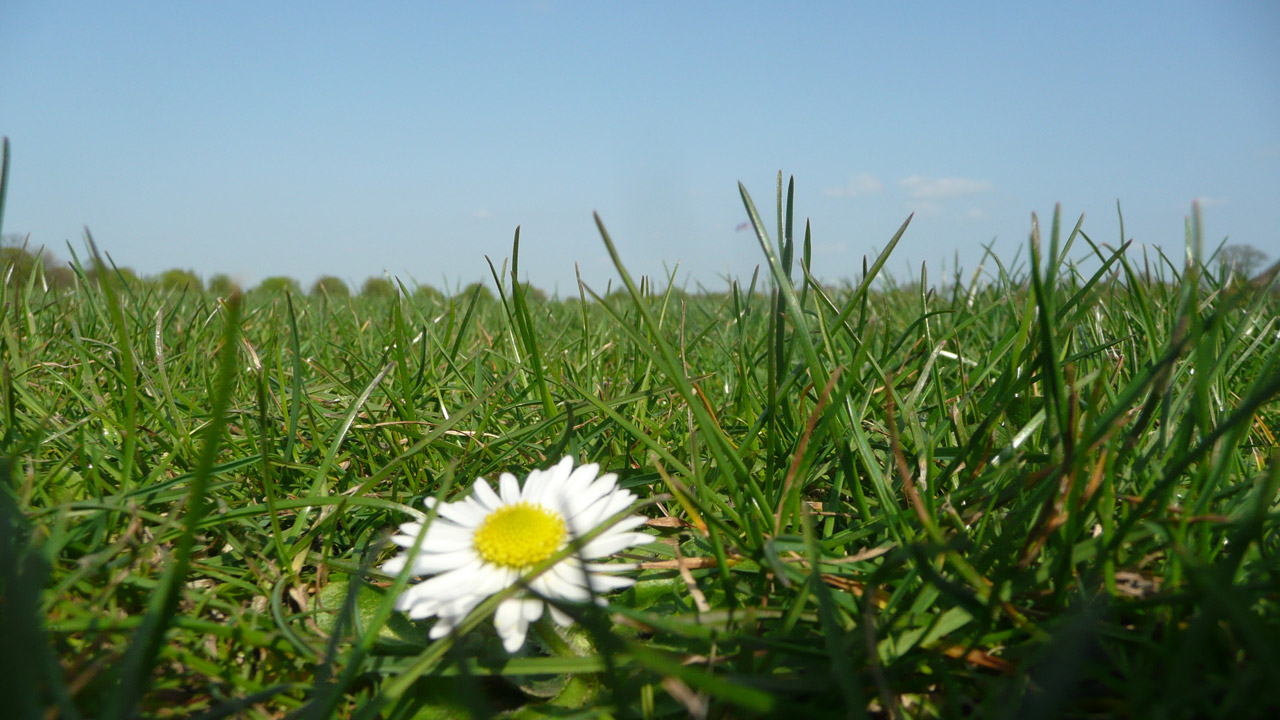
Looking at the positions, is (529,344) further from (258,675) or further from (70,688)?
(70,688)

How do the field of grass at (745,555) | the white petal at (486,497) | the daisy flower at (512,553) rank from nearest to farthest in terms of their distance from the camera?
1. the field of grass at (745,555)
2. the daisy flower at (512,553)
3. the white petal at (486,497)

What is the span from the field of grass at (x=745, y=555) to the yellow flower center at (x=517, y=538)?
8 cm

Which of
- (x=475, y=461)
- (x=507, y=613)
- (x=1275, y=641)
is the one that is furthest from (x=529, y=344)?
(x=1275, y=641)

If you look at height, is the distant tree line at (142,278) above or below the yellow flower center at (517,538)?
above

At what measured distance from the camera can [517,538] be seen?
2.91 ft

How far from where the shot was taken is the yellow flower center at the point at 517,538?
882 millimetres

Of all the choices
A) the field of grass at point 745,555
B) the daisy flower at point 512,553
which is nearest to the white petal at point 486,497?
the daisy flower at point 512,553

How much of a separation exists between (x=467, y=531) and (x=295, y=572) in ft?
1.10

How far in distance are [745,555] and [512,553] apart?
1.01 ft

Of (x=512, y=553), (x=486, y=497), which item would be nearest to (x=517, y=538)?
(x=512, y=553)

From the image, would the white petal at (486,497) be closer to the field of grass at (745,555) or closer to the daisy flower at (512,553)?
the daisy flower at (512,553)

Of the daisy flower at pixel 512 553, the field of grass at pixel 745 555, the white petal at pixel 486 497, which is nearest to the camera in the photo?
the field of grass at pixel 745 555

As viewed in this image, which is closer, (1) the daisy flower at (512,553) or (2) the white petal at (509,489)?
(1) the daisy flower at (512,553)

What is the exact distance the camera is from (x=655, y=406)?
1710mm
